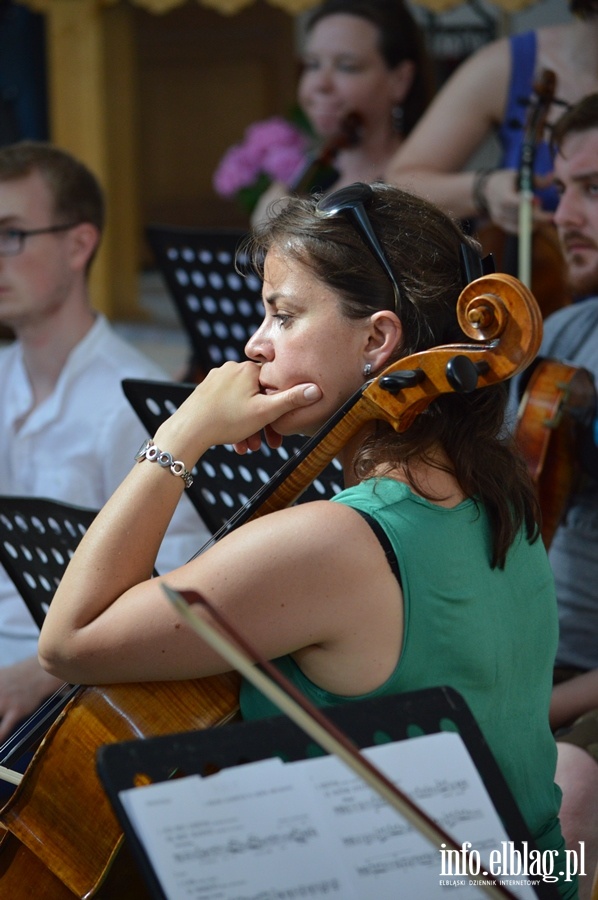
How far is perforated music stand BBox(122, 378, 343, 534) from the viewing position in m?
1.61

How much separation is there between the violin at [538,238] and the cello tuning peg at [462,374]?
1179 mm

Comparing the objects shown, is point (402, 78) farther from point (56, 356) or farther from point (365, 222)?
point (365, 222)

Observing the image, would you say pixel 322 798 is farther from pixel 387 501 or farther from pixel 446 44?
pixel 446 44

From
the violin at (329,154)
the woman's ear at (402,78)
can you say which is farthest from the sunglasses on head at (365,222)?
the woman's ear at (402,78)

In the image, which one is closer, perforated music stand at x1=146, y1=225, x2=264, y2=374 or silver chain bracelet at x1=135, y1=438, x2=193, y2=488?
silver chain bracelet at x1=135, y1=438, x2=193, y2=488

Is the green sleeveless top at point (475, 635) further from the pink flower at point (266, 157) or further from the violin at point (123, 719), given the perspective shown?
the pink flower at point (266, 157)

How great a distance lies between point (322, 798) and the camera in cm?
96

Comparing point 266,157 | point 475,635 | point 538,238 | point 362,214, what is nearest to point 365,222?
point 362,214

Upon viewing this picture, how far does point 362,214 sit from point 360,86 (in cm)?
186

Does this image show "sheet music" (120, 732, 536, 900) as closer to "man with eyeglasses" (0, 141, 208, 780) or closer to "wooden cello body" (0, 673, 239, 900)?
"wooden cello body" (0, 673, 239, 900)

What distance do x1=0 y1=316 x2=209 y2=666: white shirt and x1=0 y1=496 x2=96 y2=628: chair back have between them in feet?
1.63

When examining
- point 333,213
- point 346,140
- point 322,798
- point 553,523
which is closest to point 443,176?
point 346,140

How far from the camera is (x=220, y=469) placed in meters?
Result: 1.67

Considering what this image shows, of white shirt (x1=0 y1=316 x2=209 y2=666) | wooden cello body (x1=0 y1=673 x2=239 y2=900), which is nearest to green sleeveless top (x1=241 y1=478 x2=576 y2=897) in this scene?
wooden cello body (x1=0 y1=673 x2=239 y2=900)
